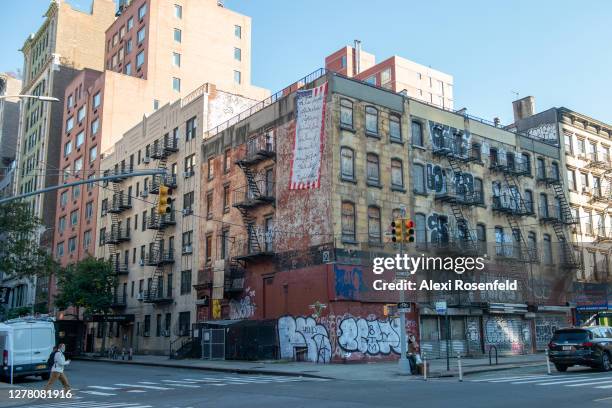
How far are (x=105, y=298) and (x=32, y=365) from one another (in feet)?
92.6

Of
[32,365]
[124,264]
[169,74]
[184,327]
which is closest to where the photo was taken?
[32,365]

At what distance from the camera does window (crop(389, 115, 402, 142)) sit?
38703mm

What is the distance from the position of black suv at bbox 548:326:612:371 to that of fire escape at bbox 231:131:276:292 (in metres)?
18.5

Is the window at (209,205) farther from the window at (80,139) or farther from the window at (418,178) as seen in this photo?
the window at (80,139)

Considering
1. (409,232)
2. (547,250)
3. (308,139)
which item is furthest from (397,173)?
(547,250)

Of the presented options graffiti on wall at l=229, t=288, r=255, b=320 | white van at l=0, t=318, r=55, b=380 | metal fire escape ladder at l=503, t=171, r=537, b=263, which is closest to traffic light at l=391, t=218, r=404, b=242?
white van at l=0, t=318, r=55, b=380

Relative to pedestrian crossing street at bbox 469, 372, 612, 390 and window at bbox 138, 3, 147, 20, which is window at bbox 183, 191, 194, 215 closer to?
window at bbox 138, 3, 147, 20

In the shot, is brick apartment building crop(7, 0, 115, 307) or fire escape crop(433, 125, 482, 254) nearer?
fire escape crop(433, 125, 482, 254)

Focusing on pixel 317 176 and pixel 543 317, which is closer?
pixel 317 176

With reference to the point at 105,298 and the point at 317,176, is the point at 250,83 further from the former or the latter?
the point at 317,176

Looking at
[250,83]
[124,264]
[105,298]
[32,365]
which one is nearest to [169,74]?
[250,83]

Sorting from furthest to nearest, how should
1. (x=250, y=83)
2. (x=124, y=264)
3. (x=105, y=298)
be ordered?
(x=250, y=83)
(x=124, y=264)
(x=105, y=298)

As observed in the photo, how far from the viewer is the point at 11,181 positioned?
93.0 metres

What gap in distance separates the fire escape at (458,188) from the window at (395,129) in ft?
10.3
